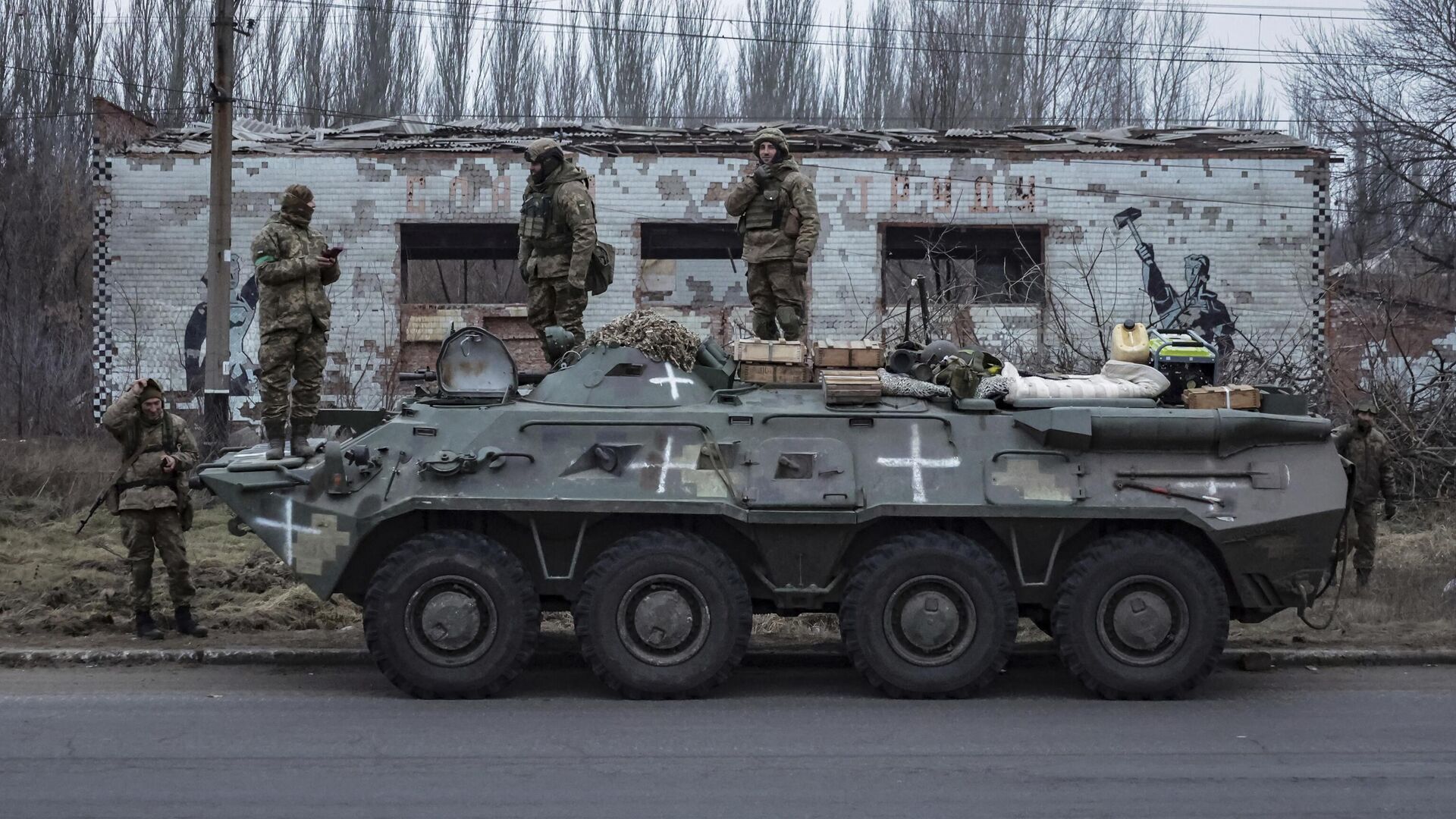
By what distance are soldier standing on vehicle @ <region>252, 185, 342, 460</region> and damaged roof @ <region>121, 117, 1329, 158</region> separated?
32.9 feet

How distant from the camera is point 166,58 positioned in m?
30.9

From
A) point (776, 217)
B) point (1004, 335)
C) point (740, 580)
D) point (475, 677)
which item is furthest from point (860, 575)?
point (1004, 335)

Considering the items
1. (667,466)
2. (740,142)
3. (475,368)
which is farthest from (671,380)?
(740,142)

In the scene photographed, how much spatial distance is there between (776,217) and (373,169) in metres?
10.0

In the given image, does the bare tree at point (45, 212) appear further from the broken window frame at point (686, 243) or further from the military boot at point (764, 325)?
the military boot at point (764, 325)

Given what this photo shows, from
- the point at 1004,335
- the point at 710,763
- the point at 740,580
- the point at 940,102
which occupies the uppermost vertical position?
the point at 940,102

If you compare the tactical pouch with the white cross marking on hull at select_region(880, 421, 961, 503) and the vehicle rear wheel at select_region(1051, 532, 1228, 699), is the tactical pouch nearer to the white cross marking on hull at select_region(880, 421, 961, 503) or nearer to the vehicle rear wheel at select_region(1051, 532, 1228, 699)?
the white cross marking on hull at select_region(880, 421, 961, 503)

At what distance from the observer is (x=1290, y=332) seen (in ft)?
65.0

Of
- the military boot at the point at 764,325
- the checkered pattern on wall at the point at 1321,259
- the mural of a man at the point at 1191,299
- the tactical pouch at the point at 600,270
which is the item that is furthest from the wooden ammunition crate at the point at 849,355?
the checkered pattern on wall at the point at 1321,259

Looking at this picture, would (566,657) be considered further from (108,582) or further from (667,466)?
(108,582)

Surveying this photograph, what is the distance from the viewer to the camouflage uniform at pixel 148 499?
9.74 m

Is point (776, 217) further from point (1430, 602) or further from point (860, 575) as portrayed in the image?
point (1430, 602)

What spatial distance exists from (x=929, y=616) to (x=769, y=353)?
1.85 metres

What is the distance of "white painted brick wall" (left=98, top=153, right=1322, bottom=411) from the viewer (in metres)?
19.6
